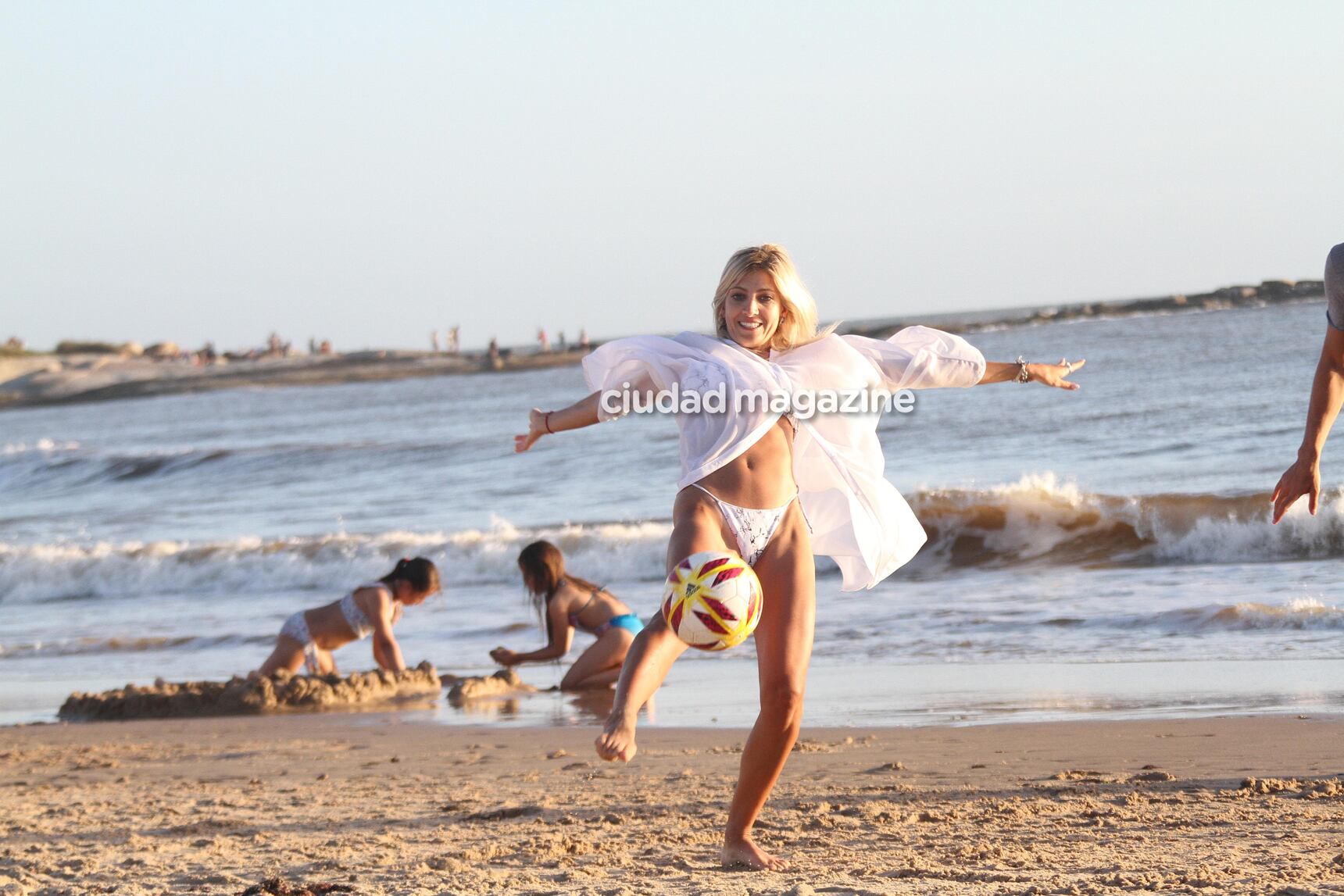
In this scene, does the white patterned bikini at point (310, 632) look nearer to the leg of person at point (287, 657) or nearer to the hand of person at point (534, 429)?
the leg of person at point (287, 657)

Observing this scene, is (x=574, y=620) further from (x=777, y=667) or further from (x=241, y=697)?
(x=777, y=667)

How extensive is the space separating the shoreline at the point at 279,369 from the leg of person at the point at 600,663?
47.4 metres

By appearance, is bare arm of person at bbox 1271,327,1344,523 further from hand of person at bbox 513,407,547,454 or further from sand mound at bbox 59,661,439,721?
sand mound at bbox 59,661,439,721

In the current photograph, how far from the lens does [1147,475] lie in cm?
1584

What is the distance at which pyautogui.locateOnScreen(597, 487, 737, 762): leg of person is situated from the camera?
12.9ft

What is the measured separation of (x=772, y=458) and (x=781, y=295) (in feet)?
1.71

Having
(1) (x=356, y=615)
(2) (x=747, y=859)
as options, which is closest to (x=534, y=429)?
(2) (x=747, y=859)

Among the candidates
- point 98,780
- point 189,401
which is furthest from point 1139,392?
point 189,401

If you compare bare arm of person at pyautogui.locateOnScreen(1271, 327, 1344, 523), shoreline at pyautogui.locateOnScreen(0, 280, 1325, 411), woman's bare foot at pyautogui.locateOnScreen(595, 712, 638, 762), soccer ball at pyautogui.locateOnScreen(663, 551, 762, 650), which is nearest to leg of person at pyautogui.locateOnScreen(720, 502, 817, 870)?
soccer ball at pyautogui.locateOnScreen(663, 551, 762, 650)

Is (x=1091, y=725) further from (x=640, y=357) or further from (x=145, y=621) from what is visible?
(x=145, y=621)

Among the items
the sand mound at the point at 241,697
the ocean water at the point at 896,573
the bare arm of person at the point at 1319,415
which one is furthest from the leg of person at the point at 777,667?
the sand mound at the point at 241,697

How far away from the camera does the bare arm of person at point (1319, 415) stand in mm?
4137

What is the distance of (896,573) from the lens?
13.2 m

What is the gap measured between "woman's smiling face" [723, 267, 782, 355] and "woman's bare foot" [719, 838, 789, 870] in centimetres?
153
